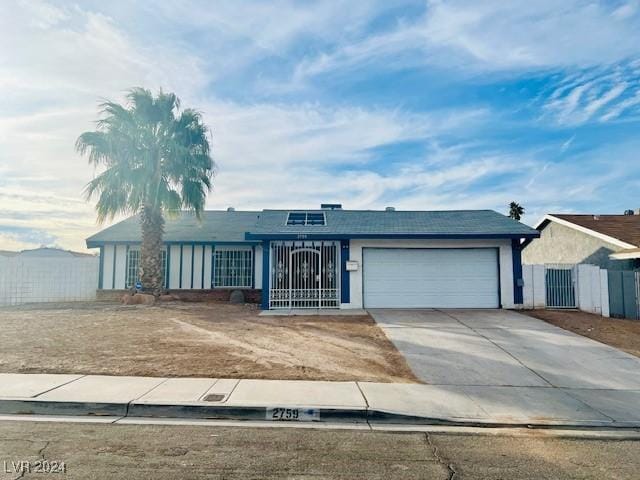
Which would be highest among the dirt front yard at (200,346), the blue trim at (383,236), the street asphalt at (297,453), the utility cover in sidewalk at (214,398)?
the blue trim at (383,236)

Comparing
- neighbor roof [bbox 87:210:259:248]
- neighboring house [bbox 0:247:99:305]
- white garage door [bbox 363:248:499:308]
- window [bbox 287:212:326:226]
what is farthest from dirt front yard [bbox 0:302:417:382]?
neighbor roof [bbox 87:210:259:248]

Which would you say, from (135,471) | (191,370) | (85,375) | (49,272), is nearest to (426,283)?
(191,370)

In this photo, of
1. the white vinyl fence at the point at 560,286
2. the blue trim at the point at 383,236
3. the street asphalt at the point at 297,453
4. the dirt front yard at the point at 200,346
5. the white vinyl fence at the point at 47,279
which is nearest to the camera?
the street asphalt at the point at 297,453

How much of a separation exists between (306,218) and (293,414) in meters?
12.8

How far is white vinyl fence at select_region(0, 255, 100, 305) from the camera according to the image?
1783 cm

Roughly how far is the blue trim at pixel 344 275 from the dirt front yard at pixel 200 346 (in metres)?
2.09

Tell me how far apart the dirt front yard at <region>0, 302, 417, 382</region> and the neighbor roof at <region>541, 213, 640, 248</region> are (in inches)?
528

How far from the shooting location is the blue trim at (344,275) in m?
15.6

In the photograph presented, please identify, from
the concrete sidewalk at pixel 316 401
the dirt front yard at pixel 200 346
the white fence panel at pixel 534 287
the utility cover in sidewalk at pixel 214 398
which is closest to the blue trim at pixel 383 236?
the white fence panel at pixel 534 287

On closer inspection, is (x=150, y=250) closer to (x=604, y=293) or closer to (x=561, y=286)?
(x=561, y=286)

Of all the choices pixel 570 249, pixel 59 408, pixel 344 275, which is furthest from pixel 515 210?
pixel 59 408

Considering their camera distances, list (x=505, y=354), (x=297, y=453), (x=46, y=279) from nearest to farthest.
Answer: (x=297, y=453), (x=505, y=354), (x=46, y=279)

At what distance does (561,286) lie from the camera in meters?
15.5

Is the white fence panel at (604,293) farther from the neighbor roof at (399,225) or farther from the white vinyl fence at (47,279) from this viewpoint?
the white vinyl fence at (47,279)
